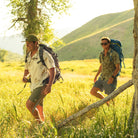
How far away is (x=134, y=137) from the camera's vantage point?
284 cm

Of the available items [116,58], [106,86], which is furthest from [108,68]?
[106,86]

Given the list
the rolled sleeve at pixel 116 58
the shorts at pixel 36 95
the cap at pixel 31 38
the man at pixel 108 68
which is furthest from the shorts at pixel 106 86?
the cap at pixel 31 38

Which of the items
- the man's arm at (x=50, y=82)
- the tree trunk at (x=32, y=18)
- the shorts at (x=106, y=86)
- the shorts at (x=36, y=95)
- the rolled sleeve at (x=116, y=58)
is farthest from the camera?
the tree trunk at (x=32, y=18)

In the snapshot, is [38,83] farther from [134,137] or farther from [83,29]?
[83,29]

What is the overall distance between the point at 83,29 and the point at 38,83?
181m

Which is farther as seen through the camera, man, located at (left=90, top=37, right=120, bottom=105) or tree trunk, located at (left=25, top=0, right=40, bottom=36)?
tree trunk, located at (left=25, top=0, right=40, bottom=36)

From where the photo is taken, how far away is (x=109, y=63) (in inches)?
209

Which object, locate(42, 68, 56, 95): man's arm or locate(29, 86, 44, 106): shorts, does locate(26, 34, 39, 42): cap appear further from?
locate(29, 86, 44, 106): shorts

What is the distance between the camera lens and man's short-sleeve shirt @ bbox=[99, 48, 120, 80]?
512 cm

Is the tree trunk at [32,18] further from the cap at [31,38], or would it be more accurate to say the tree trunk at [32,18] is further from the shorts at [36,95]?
the shorts at [36,95]

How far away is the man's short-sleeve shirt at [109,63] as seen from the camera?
5119 millimetres

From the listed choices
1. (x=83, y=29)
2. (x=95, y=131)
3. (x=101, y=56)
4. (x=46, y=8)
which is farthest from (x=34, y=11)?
(x=83, y=29)

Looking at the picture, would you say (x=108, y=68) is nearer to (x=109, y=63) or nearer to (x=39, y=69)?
(x=109, y=63)

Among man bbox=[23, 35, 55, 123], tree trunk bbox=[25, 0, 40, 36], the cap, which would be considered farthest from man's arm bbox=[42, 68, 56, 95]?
tree trunk bbox=[25, 0, 40, 36]
